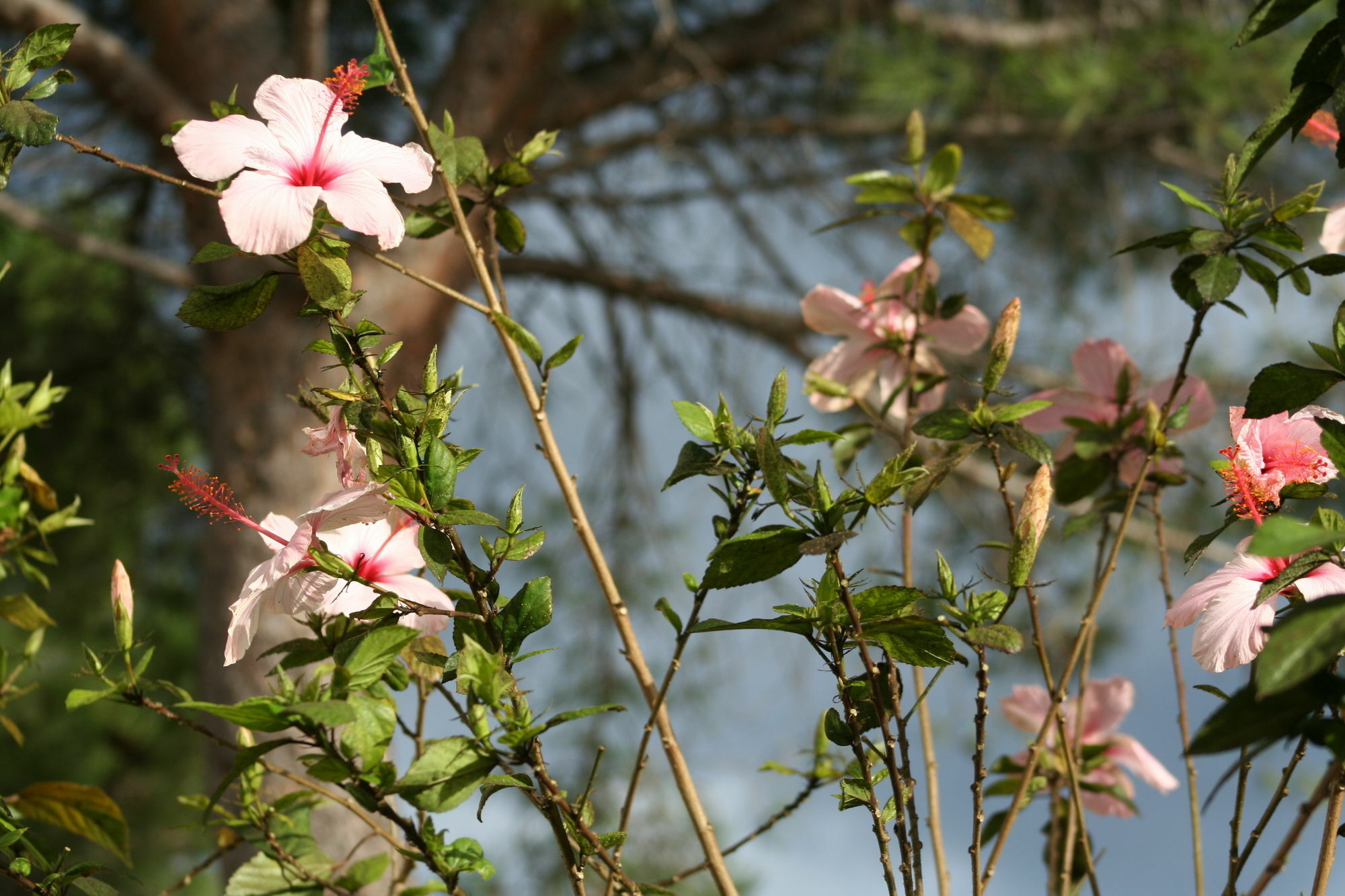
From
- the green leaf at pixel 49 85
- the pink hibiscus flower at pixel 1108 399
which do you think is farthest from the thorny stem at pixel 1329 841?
the green leaf at pixel 49 85

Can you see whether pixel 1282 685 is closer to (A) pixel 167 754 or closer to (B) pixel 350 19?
(B) pixel 350 19

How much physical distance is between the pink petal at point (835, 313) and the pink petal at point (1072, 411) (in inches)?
4.0

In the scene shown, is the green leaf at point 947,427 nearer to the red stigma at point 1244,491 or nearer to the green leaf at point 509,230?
the red stigma at point 1244,491

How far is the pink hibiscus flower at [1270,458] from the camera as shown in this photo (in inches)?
16.9

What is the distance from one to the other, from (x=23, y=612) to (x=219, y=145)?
0.34 metres

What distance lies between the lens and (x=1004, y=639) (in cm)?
40

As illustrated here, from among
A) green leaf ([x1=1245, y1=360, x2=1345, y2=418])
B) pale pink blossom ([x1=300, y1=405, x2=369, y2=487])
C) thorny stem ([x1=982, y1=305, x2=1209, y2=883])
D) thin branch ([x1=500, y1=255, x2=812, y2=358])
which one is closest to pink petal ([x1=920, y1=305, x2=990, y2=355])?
thorny stem ([x1=982, y1=305, x2=1209, y2=883])

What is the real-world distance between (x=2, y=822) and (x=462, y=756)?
19 centimetres

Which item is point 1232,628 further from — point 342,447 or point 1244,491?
point 342,447

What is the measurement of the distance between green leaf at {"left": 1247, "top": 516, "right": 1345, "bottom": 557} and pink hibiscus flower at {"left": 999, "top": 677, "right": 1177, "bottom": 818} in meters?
0.36

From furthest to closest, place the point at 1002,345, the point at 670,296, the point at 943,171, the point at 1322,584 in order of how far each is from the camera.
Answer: the point at 670,296 → the point at 943,171 → the point at 1002,345 → the point at 1322,584

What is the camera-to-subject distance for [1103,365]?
63 centimetres

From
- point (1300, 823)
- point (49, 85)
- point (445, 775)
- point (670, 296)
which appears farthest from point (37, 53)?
point (670, 296)

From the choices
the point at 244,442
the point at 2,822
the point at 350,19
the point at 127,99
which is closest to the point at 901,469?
the point at 2,822
